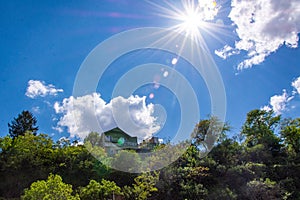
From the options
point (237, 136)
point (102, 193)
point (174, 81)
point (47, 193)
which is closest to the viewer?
point (47, 193)

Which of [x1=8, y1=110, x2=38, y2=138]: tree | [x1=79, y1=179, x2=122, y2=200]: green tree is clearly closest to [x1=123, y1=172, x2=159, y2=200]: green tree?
[x1=79, y1=179, x2=122, y2=200]: green tree

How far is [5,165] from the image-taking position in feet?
30.7

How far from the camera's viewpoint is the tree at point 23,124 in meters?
18.3

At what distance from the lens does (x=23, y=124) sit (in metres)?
18.8

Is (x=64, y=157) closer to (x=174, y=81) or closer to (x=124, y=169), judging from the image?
(x=124, y=169)

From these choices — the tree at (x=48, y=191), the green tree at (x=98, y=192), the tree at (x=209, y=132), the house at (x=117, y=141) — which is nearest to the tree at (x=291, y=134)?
the tree at (x=209, y=132)

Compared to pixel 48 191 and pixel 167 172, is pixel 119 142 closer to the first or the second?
pixel 167 172

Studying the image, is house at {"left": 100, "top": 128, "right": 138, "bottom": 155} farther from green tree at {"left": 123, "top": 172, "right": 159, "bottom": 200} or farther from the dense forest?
green tree at {"left": 123, "top": 172, "right": 159, "bottom": 200}

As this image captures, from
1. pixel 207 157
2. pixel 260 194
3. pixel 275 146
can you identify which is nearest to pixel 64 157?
pixel 207 157

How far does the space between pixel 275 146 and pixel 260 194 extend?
4107mm

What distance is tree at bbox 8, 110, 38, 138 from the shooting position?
18273 mm

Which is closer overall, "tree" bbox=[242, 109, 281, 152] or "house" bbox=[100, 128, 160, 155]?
"tree" bbox=[242, 109, 281, 152]

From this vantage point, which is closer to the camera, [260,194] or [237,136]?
[260,194]

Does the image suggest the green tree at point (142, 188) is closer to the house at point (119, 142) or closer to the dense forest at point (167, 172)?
the dense forest at point (167, 172)
